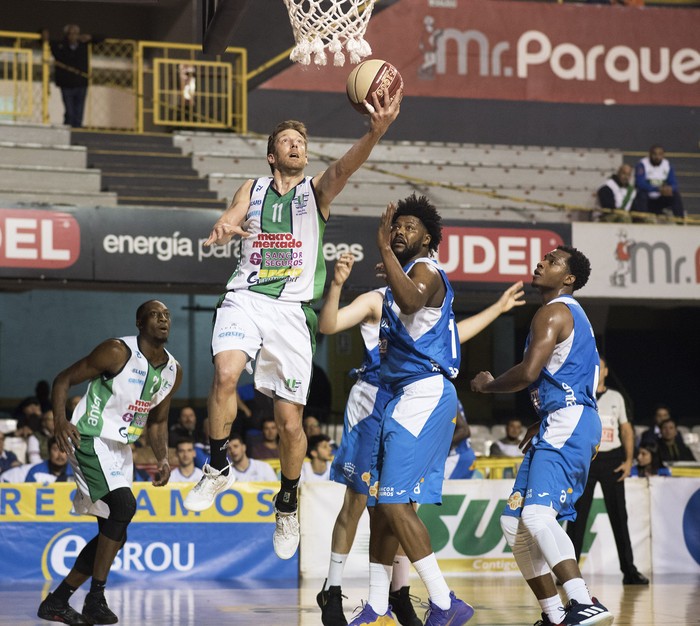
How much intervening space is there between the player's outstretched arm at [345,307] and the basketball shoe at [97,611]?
8.06 feet

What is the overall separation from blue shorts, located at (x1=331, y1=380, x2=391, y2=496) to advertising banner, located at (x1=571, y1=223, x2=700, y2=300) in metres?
8.70

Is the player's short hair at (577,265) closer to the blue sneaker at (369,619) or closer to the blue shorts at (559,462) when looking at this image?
the blue shorts at (559,462)

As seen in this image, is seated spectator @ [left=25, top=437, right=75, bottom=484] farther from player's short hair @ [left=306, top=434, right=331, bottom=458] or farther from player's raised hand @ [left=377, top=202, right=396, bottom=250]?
player's raised hand @ [left=377, top=202, right=396, bottom=250]

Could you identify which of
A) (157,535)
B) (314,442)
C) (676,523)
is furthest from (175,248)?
(676,523)

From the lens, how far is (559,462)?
279 inches

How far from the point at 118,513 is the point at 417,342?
108 inches

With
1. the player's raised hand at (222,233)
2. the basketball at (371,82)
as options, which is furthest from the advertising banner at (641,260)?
the player's raised hand at (222,233)

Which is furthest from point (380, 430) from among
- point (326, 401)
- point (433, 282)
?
point (326, 401)

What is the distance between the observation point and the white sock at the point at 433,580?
6.78 meters

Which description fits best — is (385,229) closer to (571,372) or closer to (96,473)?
(571,372)

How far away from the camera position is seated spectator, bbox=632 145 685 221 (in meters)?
18.9

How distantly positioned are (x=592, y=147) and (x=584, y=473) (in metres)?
18.0

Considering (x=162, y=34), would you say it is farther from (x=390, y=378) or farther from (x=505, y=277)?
→ (x=390, y=378)

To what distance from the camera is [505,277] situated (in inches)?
620
